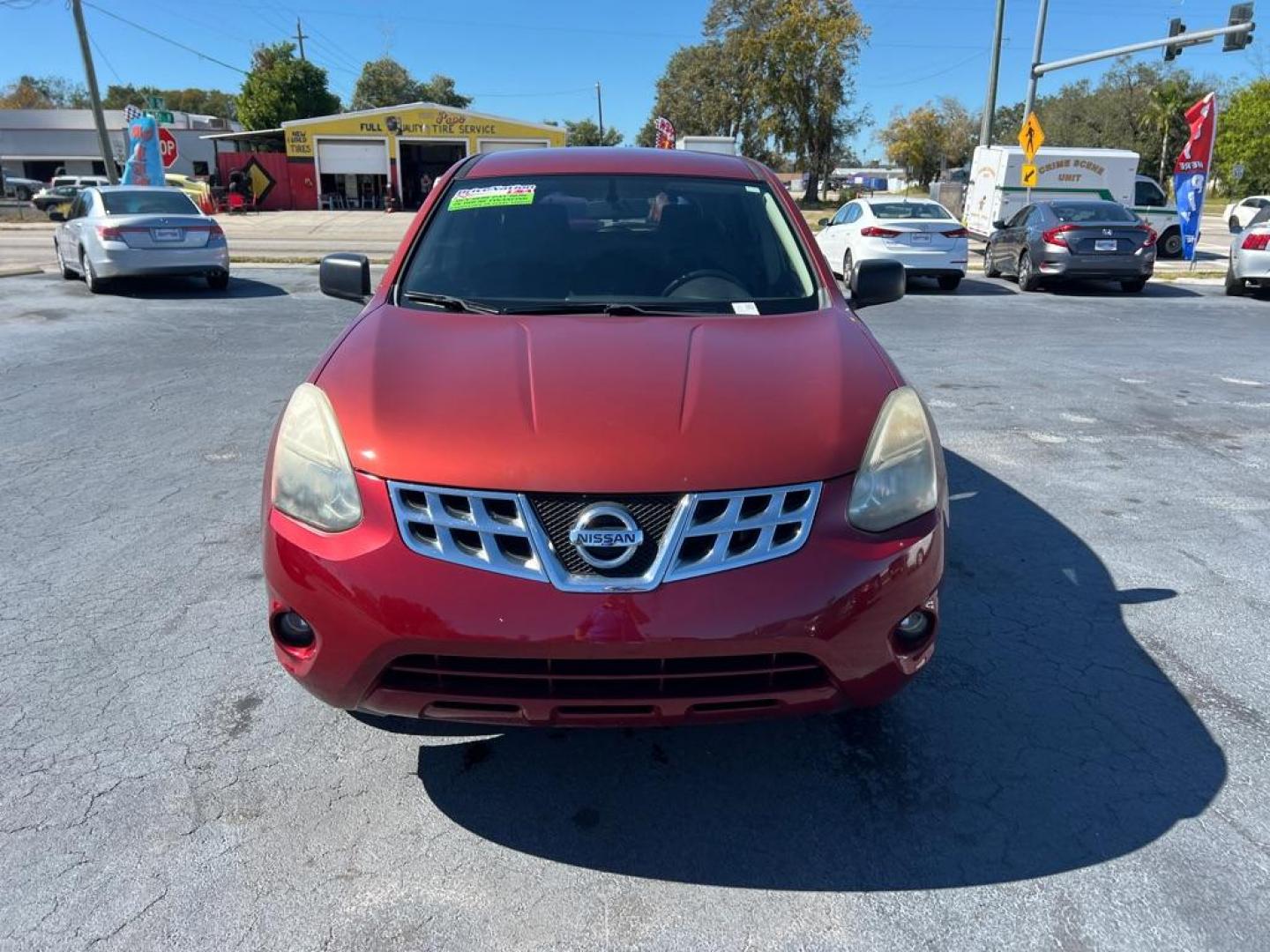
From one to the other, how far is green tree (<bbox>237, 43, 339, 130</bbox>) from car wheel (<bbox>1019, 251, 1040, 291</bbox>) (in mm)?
55613

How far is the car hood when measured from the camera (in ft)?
7.14

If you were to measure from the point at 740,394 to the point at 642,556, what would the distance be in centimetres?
59

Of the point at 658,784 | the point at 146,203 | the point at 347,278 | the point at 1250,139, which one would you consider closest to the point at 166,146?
the point at 146,203

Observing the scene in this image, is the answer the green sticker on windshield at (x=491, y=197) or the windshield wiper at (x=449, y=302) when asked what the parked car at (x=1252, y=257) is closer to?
the green sticker on windshield at (x=491, y=197)

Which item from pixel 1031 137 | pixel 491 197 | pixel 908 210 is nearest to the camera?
pixel 491 197

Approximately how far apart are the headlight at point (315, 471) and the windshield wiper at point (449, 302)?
694 mm

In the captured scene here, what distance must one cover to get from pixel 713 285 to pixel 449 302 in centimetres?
97

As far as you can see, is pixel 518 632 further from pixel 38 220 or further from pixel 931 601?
pixel 38 220

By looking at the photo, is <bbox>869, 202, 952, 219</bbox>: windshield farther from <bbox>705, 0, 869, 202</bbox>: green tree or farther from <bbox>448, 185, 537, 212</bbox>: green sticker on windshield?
<bbox>705, 0, 869, 202</bbox>: green tree

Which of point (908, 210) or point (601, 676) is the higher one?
point (908, 210)

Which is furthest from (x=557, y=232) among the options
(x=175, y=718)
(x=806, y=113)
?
(x=806, y=113)

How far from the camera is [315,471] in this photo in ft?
7.63

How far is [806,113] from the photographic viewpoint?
42.8 m

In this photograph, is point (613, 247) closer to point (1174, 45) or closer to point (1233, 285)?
point (1233, 285)
